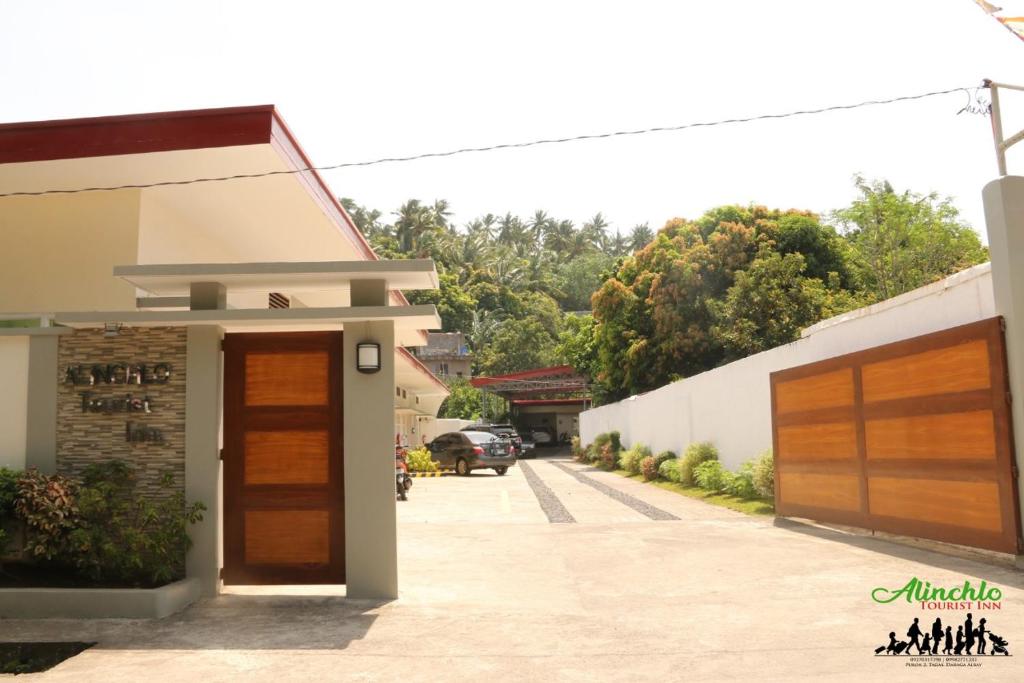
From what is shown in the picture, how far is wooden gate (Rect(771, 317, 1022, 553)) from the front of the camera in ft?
27.4

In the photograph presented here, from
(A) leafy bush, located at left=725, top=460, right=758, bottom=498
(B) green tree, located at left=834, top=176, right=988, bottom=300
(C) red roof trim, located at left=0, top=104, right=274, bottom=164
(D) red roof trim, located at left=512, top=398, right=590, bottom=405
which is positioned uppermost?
(B) green tree, located at left=834, top=176, right=988, bottom=300

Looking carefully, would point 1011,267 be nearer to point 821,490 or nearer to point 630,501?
point 821,490

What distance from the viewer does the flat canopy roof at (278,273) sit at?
25.0 feet

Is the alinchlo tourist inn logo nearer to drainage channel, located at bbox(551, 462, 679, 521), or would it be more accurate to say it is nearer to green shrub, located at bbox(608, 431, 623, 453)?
drainage channel, located at bbox(551, 462, 679, 521)

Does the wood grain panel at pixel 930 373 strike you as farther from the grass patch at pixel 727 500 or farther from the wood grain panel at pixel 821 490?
the grass patch at pixel 727 500

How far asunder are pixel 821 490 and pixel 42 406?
971 centimetres

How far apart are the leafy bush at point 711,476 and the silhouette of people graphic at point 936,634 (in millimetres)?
11536

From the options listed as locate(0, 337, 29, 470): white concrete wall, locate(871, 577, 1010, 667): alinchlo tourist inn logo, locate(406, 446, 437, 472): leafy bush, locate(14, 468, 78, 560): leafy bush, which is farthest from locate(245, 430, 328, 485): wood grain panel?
locate(406, 446, 437, 472): leafy bush

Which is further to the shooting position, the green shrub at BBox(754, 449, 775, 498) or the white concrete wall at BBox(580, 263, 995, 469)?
the green shrub at BBox(754, 449, 775, 498)

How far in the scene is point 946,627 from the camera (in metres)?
6.11

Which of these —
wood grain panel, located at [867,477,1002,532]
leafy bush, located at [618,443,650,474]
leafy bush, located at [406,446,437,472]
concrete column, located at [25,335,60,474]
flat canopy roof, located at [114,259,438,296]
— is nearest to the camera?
flat canopy roof, located at [114,259,438,296]

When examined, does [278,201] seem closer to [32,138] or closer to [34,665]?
[32,138]

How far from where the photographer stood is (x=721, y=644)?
19.4 feet

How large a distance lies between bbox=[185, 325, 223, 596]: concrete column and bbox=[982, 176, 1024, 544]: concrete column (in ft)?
23.9
